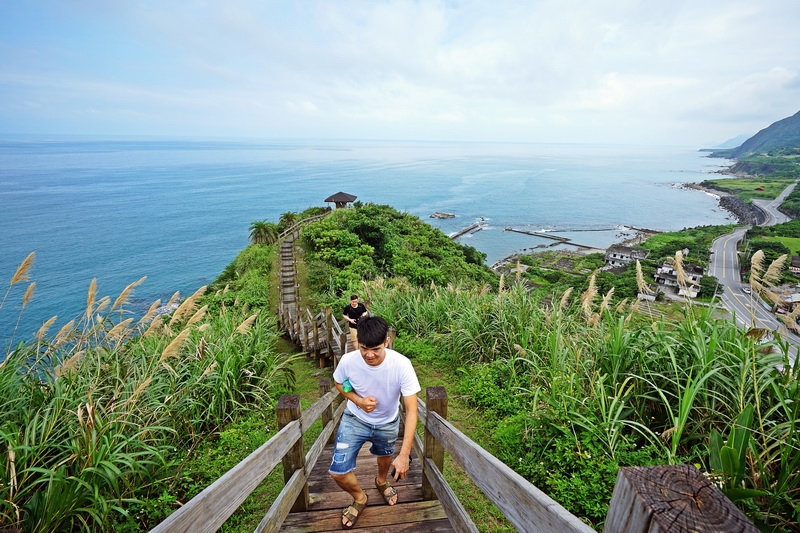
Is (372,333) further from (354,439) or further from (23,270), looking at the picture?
(23,270)

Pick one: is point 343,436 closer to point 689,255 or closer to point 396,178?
point 689,255

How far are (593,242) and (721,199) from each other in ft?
222

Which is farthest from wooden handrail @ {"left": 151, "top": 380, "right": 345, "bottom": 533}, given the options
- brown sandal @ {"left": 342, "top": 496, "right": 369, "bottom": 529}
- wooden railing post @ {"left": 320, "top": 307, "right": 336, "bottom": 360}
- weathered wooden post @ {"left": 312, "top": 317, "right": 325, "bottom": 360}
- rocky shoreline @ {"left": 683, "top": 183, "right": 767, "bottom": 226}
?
rocky shoreline @ {"left": 683, "top": 183, "right": 767, "bottom": 226}

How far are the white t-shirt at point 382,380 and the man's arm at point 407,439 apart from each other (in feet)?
0.24

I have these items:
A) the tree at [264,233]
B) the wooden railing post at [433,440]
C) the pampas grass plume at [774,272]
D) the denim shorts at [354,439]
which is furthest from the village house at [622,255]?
the denim shorts at [354,439]

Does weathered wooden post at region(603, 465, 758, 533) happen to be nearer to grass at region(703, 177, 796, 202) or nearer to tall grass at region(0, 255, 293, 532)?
tall grass at region(0, 255, 293, 532)

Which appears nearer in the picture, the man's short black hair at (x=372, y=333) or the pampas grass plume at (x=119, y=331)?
the man's short black hair at (x=372, y=333)

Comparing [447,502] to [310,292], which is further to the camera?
[310,292]

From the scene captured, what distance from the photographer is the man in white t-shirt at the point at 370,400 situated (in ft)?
8.88

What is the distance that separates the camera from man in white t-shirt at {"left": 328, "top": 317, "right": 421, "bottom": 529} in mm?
2707

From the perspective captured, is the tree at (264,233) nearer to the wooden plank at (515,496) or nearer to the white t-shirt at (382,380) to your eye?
the white t-shirt at (382,380)

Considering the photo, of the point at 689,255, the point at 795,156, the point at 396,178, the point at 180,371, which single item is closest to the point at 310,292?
the point at 180,371

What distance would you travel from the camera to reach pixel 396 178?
120 m

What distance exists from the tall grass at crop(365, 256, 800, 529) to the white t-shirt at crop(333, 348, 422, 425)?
163 centimetres
